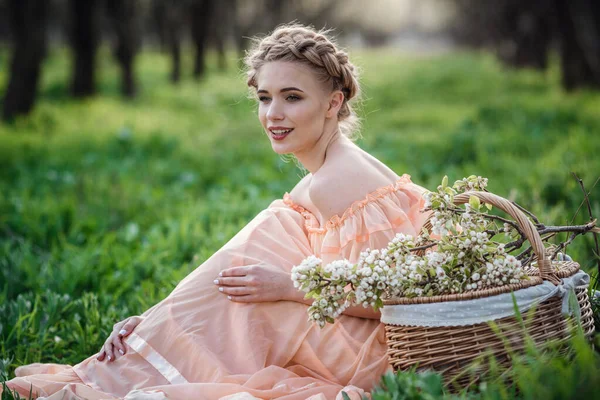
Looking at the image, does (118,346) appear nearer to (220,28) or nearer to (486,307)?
(486,307)

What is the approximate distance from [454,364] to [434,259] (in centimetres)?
36

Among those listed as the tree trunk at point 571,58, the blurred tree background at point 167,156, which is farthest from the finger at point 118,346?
the tree trunk at point 571,58

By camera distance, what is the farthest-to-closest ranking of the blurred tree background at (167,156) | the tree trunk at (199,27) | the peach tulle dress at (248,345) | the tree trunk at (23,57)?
the tree trunk at (199,27) → the tree trunk at (23,57) → the blurred tree background at (167,156) → the peach tulle dress at (248,345)

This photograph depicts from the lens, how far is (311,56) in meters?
2.80

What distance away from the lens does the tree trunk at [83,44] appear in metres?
13.4

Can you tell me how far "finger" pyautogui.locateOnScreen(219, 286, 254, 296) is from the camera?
258cm

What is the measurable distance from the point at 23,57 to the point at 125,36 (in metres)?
4.14

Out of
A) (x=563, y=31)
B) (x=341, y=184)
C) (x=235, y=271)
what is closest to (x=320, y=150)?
(x=341, y=184)

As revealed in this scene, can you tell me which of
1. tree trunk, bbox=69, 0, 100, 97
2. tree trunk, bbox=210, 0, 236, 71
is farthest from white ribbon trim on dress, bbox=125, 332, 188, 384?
tree trunk, bbox=210, 0, 236, 71

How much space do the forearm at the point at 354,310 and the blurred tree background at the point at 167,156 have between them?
35.4 inches

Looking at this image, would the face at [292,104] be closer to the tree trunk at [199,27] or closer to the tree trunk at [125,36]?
the tree trunk at [125,36]

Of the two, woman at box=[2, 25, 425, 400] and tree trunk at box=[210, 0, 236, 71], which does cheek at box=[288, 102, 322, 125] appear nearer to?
woman at box=[2, 25, 425, 400]

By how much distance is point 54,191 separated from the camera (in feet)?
20.9

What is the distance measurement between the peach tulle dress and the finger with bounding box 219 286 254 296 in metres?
0.06
